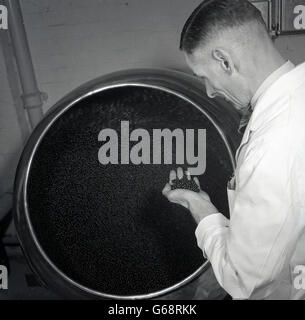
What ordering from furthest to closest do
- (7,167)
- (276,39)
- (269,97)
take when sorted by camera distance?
(7,167) < (276,39) < (269,97)

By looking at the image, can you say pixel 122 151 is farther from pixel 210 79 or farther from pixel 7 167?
pixel 7 167

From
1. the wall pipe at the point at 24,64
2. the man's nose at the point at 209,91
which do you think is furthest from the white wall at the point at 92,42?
the man's nose at the point at 209,91

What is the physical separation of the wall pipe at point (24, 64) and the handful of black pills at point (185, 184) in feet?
1.27

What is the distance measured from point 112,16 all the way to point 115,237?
55 cm

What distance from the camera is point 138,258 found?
2.57 feet

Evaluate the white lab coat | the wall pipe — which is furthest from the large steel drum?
the wall pipe

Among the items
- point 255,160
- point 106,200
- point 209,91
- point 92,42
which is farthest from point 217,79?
point 92,42

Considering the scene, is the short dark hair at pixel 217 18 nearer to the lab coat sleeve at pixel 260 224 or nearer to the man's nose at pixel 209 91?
the man's nose at pixel 209 91

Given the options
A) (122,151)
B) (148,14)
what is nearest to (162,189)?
(122,151)

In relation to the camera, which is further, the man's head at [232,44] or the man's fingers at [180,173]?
the man's fingers at [180,173]

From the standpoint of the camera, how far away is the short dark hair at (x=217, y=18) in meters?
0.65

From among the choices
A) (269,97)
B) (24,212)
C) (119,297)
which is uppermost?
(269,97)

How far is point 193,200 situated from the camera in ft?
2.41

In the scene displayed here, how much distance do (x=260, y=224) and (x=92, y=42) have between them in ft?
2.22
